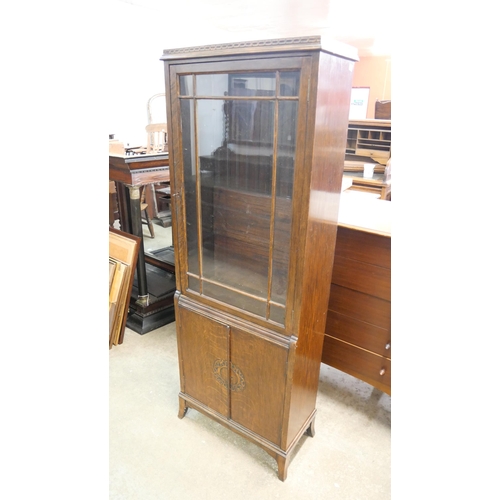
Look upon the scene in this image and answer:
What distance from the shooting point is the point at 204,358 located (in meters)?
1.61

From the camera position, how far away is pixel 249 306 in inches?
55.7

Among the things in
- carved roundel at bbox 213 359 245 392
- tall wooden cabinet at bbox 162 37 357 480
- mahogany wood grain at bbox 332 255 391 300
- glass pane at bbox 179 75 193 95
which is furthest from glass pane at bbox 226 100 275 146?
carved roundel at bbox 213 359 245 392

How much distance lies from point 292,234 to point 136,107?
3.69 metres

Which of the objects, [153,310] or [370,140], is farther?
[370,140]

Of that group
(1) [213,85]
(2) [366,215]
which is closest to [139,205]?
(1) [213,85]

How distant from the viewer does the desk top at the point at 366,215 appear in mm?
1558

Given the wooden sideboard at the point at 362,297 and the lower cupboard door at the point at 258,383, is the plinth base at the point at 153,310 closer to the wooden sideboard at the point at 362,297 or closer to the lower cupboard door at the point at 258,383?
the lower cupboard door at the point at 258,383

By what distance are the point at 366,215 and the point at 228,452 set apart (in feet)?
3.97

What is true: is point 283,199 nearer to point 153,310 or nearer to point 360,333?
point 360,333

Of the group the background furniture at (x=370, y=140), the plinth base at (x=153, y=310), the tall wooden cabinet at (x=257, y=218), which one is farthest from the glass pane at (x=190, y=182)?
the background furniture at (x=370, y=140)

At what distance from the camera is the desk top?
1.56 metres

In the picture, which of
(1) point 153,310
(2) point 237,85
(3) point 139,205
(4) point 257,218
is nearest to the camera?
(2) point 237,85

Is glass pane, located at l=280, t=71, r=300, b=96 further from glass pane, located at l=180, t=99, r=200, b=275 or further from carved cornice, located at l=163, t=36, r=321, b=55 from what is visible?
glass pane, located at l=180, t=99, r=200, b=275

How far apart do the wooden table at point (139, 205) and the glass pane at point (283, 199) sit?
51.4 inches
